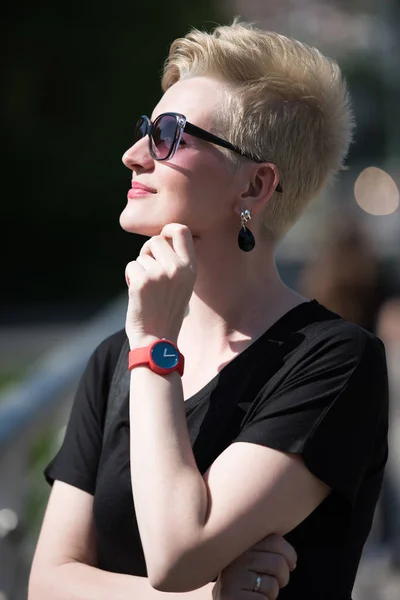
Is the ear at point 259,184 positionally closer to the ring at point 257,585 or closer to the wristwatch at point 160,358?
the wristwatch at point 160,358

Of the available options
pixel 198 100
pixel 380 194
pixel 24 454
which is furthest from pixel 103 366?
pixel 380 194

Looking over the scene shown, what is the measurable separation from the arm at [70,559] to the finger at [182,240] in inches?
26.3

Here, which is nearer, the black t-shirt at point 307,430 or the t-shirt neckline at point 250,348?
the black t-shirt at point 307,430

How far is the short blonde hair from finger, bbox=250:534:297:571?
831mm

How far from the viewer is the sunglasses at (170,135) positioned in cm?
226

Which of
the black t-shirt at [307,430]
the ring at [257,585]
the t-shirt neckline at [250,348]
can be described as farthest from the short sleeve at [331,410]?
the ring at [257,585]

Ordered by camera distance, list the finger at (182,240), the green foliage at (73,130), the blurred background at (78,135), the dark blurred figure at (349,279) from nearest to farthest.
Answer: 1. the finger at (182,240)
2. the dark blurred figure at (349,279)
3. the blurred background at (78,135)
4. the green foliage at (73,130)

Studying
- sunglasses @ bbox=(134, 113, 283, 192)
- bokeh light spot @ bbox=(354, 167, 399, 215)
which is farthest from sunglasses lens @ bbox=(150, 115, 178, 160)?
bokeh light spot @ bbox=(354, 167, 399, 215)

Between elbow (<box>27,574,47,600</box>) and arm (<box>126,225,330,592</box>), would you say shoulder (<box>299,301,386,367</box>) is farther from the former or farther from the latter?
elbow (<box>27,574,47,600</box>)

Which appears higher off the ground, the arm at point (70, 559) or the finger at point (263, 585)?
the finger at point (263, 585)

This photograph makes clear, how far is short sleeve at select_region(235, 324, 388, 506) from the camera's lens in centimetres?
200

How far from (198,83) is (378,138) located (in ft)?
116

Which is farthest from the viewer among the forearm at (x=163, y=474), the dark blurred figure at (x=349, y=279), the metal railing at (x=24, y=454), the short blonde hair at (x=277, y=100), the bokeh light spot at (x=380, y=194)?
the bokeh light spot at (x=380, y=194)

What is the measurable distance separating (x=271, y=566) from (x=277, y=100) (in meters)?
1.11
